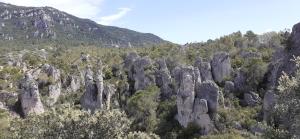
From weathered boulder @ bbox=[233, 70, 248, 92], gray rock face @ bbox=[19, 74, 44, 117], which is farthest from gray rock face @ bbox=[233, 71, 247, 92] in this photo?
gray rock face @ bbox=[19, 74, 44, 117]

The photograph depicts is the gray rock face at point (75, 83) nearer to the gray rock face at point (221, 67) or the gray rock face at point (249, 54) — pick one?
the gray rock face at point (221, 67)

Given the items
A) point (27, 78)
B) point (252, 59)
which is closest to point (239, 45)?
point (252, 59)

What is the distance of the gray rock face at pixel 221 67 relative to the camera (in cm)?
8825

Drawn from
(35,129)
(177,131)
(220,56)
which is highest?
(220,56)

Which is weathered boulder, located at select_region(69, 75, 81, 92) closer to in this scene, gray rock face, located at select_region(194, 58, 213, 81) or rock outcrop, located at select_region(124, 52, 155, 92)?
rock outcrop, located at select_region(124, 52, 155, 92)

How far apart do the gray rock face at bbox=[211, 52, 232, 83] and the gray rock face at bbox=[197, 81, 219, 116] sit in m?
17.5

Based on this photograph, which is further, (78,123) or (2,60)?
(2,60)

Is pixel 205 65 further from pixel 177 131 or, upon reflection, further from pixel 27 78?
pixel 27 78

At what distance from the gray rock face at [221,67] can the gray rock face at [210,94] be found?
17488mm

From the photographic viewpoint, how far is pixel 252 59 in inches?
3661

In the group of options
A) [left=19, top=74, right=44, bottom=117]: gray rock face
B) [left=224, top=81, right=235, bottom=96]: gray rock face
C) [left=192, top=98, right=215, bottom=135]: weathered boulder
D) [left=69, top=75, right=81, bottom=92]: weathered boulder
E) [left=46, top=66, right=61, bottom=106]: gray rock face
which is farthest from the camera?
[left=69, top=75, right=81, bottom=92]: weathered boulder

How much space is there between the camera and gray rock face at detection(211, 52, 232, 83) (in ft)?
290

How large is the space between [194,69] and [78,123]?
53.0m

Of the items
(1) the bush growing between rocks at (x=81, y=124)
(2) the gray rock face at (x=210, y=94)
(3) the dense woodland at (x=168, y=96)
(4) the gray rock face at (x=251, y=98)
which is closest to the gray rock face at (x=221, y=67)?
(3) the dense woodland at (x=168, y=96)
